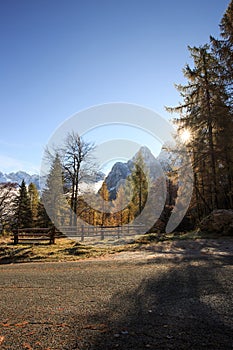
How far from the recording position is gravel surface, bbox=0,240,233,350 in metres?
2.20

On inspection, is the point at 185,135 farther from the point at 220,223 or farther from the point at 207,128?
the point at 220,223

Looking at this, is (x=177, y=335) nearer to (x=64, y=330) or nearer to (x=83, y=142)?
(x=64, y=330)

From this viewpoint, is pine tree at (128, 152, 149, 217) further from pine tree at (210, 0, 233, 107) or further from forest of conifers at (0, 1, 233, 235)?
pine tree at (210, 0, 233, 107)

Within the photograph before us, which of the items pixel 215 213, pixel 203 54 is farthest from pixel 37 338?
pixel 203 54

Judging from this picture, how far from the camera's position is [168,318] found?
104 inches

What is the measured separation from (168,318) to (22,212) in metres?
32.7

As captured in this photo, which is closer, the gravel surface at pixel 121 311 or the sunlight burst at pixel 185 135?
the gravel surface at pixel 121 311

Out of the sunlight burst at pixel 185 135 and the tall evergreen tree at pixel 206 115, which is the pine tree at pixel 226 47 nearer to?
the tall evergreen tree at pixel 206 115

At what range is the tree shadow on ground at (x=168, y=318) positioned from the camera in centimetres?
213

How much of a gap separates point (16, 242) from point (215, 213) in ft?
37.5

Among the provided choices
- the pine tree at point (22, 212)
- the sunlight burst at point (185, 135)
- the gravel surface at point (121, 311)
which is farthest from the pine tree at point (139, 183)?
the gravel surface at point (121, 311)

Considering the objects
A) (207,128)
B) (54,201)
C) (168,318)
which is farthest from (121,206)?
(168,318)

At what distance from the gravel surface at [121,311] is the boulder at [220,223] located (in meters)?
6.93

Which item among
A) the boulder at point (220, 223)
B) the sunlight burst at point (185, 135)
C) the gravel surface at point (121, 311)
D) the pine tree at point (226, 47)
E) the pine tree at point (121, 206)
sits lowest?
the gravel surface at point (121, 311)
